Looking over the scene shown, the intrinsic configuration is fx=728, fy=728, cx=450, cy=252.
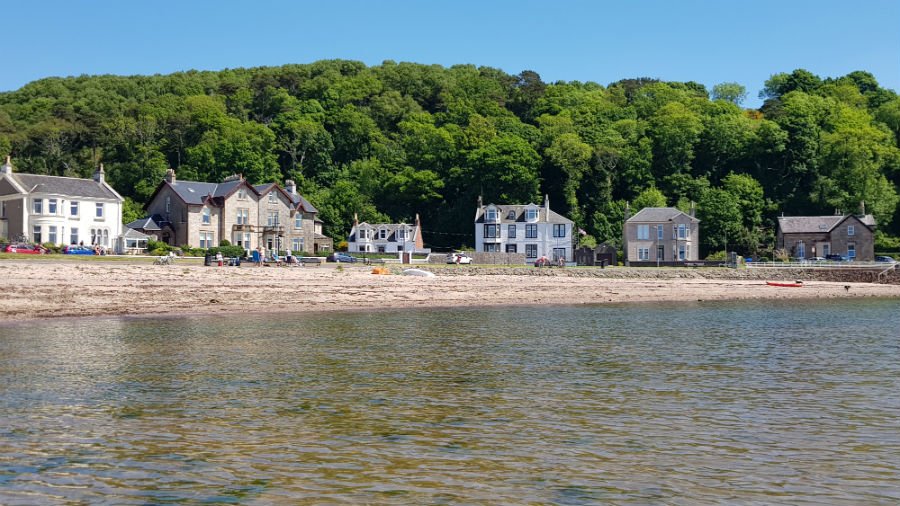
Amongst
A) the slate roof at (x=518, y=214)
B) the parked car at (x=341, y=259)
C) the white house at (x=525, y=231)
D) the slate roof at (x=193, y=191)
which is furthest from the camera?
the slate roof at (x=518, y=214)

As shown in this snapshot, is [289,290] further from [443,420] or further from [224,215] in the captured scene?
[224,215]

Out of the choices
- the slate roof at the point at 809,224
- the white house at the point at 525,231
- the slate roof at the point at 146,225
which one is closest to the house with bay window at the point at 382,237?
the white house at the point at 525,231

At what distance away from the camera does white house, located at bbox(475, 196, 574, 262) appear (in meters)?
91.6

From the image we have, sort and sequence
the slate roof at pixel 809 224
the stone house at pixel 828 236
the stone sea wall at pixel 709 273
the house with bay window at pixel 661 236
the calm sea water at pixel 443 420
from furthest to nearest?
1. the house with bay window at pixel 661 236
2. the slate roof at pixel 809 224
3. the stone house at pixel 828 236
4. the stone sea wall at pixel 709 273
5. the calm sea water at pixel 443 420

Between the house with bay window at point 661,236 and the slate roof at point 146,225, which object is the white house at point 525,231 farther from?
the slate roof at point 146,225

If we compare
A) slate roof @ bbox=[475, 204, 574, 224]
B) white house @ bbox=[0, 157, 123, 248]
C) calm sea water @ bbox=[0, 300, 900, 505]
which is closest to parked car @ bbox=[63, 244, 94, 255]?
white house @ bbox=[0, 157, 123, 248]

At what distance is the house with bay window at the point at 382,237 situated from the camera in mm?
94125

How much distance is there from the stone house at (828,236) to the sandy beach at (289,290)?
79.8 feet

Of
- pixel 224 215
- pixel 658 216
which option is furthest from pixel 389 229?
pixel 658 216

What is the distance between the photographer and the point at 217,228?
79.1 meters

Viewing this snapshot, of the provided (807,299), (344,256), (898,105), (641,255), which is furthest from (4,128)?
(898,105)

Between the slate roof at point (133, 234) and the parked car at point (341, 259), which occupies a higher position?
the slate roof at point (133, 234)

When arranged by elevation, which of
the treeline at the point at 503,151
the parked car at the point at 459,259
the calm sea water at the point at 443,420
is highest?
the treeline at the point at 503,151

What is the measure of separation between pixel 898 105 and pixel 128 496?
13097 centimetres
